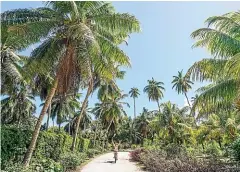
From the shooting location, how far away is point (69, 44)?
14.3 m

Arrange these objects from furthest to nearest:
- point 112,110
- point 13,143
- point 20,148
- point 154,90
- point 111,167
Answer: point 154,90 < point 112,110 < point 111,167 < point 20,148 < point 13,143

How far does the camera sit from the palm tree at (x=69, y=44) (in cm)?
1370

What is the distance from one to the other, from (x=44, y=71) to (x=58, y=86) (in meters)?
0.98

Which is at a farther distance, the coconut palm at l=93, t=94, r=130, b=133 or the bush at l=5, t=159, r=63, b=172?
the coconut palm at l=93, t=94, r=130, b=133

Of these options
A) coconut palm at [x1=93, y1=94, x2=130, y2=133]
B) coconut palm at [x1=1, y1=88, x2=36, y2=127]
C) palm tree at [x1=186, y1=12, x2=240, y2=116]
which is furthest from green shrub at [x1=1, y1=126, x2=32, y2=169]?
coconut palm at [x1=93, y1=94, x2=130, y2=133]

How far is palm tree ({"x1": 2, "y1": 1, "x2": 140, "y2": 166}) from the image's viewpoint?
13.7 metres

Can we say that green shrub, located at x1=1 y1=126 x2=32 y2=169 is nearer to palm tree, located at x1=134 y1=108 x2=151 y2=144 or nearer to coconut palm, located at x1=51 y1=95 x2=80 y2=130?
coconut palm, located at x1=51 y1=95 x2=80 y2=130

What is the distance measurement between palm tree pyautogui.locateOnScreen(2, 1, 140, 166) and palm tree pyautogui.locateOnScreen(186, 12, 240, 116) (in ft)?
11.3

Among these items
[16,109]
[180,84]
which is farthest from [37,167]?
[180,84]

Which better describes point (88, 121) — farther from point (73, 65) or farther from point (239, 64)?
point (239, 64)

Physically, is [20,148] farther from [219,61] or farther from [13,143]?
[219,61]

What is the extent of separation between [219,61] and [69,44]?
7078 millimetres

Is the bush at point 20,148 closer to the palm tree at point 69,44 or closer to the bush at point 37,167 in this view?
the bush at point 37,167

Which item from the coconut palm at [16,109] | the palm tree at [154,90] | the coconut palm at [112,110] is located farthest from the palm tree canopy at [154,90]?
the coconut palm at [16,109]
